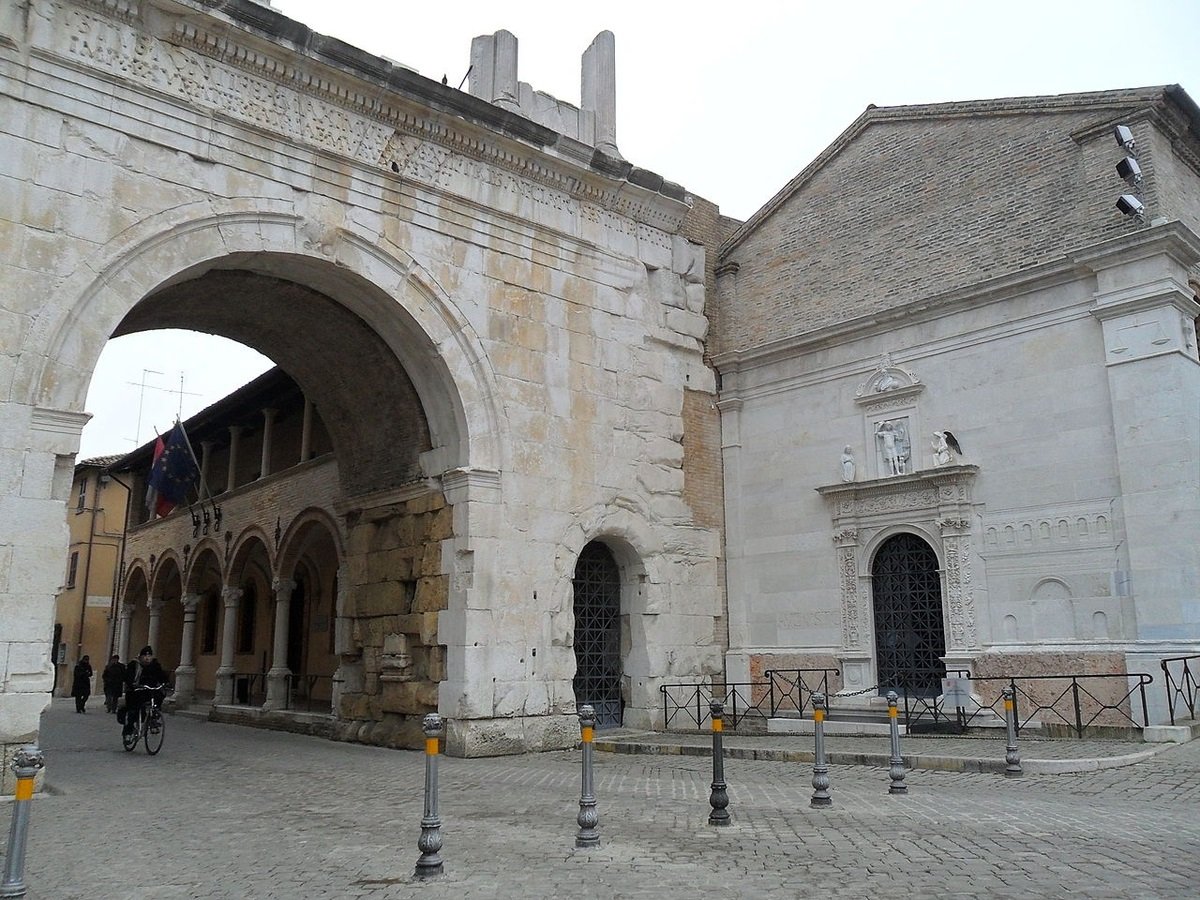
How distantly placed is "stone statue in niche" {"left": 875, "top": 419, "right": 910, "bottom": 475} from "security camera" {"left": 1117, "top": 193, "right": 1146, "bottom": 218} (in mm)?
3719

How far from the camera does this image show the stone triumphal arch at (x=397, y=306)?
9398mm

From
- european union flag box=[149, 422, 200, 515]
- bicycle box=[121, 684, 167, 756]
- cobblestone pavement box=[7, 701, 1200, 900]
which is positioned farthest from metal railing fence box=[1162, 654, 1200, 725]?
european union flag box=[149, 422, 200, 515]

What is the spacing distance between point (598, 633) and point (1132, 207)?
8.65m

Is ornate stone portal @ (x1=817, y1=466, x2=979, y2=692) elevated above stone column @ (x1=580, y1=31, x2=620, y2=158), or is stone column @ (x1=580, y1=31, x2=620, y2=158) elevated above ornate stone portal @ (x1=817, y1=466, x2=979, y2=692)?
stone column @ (x1=580, y1=31, x2=620, y2=158)

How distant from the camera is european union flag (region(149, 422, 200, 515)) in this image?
18.6 metres

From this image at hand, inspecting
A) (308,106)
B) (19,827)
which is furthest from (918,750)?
(308,106)

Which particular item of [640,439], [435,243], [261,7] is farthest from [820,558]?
[261,7]

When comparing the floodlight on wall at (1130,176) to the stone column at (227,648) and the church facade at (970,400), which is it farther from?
the stone column at (227,648)

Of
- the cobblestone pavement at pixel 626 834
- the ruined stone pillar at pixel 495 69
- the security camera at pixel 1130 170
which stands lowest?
the cobblestone pavement at pixel 626 834

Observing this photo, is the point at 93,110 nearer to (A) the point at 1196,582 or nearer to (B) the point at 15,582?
(B) the point at 15,582

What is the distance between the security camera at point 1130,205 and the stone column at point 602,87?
21.8 ft

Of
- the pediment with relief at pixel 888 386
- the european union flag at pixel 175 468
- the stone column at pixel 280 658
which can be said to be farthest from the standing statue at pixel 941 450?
the european union flag at pixel 175 468

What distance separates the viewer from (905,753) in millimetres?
10047

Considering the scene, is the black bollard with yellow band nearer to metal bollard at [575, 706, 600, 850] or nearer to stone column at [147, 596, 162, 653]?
metal bollard at [575, 706, 600, 850]
